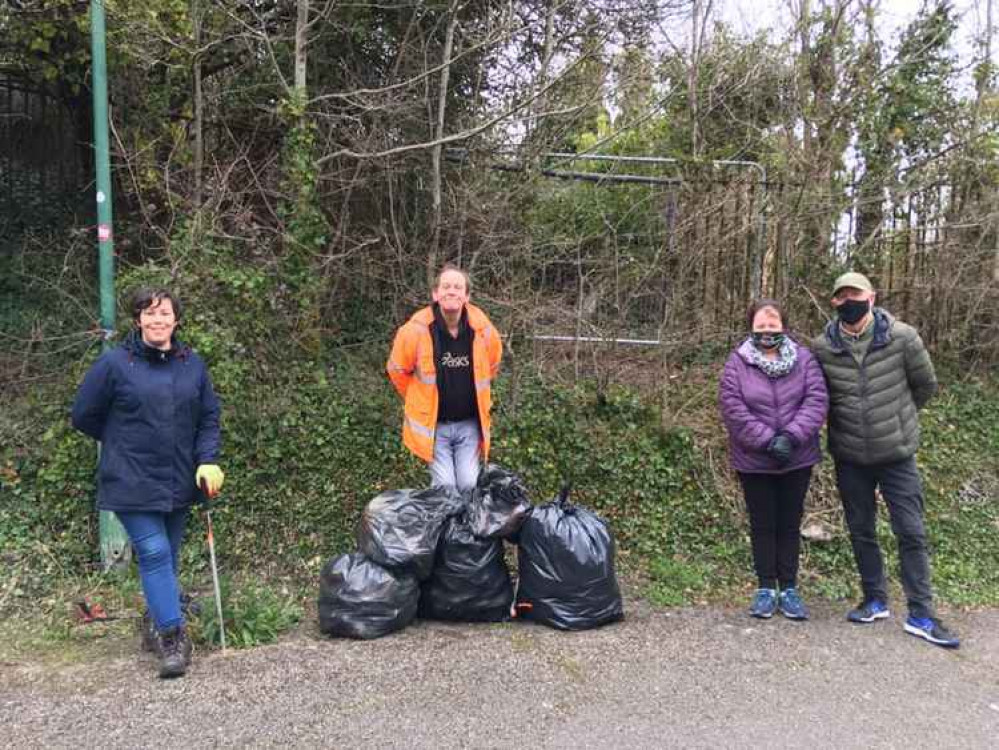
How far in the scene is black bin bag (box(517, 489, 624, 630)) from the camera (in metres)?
3.97

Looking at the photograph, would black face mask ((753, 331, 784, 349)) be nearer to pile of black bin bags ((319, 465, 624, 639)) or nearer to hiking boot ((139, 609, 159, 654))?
pile of black bin bags ((319, 465, 624, 639))

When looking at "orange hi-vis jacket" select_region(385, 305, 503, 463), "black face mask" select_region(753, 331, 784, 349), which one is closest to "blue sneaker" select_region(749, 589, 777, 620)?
"black face mask" select_region(753, 331, 784, 349)

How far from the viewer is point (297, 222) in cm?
607

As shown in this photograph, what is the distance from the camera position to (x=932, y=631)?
155 inches

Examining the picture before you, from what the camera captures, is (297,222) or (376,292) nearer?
(297,222)

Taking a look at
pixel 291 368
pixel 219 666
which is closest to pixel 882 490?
pixel 219 666

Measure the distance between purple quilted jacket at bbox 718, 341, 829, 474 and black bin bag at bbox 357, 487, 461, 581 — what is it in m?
1.57

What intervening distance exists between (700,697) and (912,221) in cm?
576

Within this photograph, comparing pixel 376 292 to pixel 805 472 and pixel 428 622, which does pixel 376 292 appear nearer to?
pixel 428 622

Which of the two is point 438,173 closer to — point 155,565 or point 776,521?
point 776,521

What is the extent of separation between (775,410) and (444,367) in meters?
1.78

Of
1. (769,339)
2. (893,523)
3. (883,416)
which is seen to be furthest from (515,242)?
(893,523)

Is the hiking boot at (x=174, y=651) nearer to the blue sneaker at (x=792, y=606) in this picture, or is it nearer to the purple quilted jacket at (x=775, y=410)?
the purple quilted jacket at (x=775, y=410)

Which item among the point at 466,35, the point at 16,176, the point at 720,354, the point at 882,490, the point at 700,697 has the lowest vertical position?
the point at 700,697
